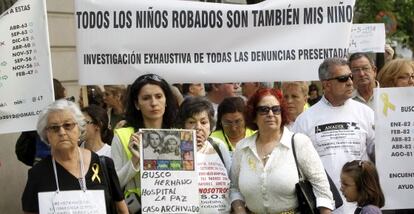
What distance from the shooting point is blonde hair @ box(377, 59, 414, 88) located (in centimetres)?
814

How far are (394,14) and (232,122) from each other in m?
18.4

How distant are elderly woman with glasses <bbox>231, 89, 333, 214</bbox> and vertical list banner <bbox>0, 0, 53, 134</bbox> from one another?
1.50 m

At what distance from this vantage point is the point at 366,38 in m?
13.6

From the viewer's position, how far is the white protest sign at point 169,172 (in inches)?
264

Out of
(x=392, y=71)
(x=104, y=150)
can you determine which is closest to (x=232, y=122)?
(x=104, y=150)

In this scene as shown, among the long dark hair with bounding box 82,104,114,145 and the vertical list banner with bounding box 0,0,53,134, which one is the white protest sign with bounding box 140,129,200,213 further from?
the long dark hair with bounding box 82,104,114,145

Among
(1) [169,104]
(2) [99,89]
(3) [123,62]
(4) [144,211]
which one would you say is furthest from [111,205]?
(2) [99,89]

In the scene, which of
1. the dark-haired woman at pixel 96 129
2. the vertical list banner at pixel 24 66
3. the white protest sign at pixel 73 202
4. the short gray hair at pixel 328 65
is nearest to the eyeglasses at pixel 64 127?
the white protest sign at pixel 73 202

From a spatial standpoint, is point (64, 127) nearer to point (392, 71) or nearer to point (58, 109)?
point (58, 109)

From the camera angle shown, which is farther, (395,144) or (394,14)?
(394,14)

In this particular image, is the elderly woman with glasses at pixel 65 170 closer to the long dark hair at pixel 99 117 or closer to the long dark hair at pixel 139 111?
the long dark hair at pixel 139 111

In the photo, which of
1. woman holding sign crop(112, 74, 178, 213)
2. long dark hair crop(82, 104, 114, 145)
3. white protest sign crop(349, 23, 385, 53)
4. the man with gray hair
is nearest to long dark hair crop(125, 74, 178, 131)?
woman holding sign crop(112, 74, 178, 213)

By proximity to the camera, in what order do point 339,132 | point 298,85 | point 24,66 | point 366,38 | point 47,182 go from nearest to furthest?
point 47,182, point 24,66, point 339,132, point 298,85, point 366,38

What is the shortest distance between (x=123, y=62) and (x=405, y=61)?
2.25 m
